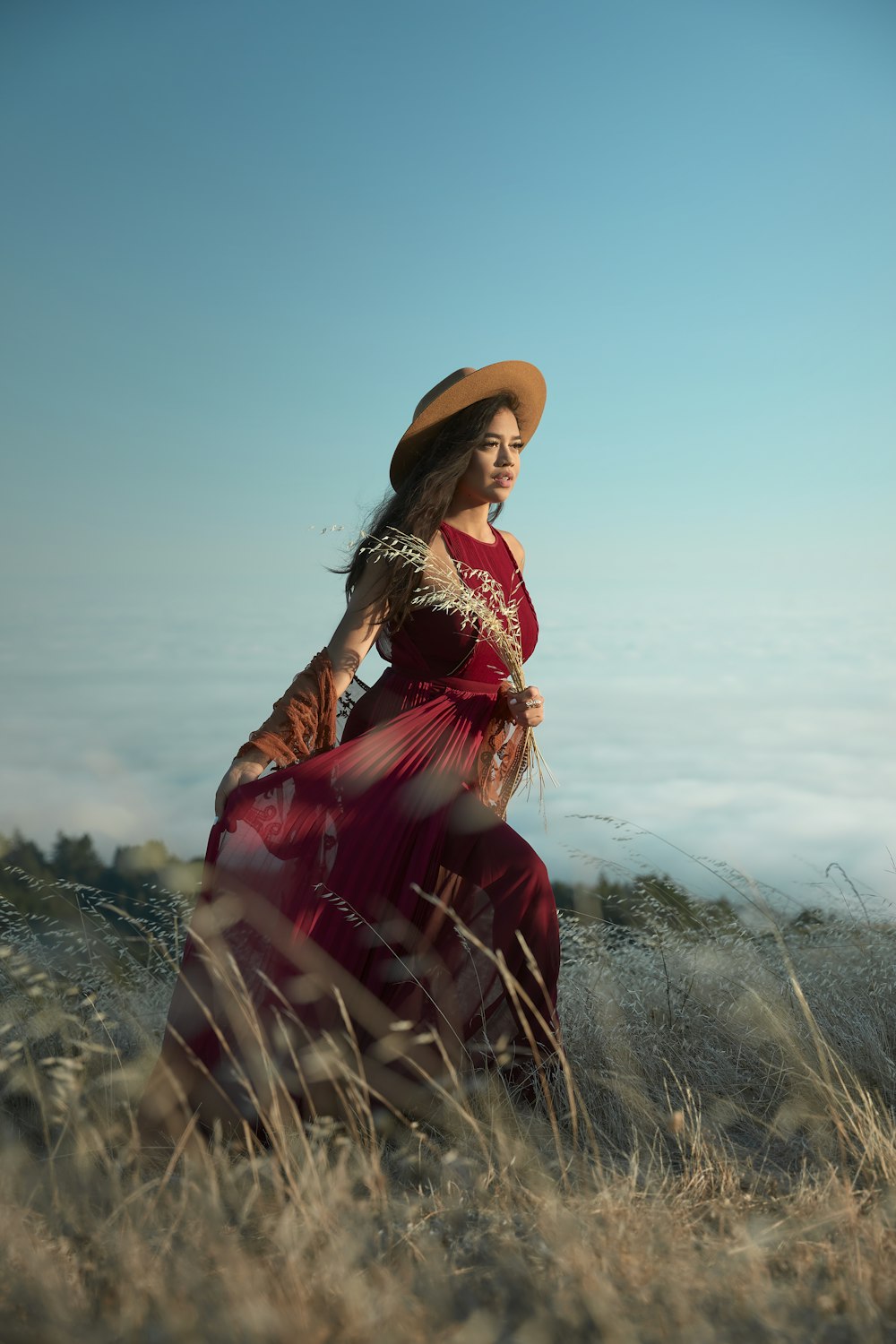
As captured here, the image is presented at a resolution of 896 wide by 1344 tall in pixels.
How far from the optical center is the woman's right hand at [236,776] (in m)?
3.24

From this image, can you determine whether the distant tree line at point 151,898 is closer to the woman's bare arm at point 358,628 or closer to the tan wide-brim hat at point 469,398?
the woman's bare arm at point 358,628

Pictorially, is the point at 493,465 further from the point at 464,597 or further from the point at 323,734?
the point at 323,734

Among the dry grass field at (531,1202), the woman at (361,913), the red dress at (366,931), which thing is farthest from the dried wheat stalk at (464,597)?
the dry grass field at (531,1202)

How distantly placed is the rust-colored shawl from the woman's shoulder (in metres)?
0.65

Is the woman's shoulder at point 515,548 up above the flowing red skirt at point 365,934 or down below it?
above

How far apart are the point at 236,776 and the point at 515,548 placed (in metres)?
1.41

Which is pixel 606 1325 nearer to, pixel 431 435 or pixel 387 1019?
pixel 387 1019

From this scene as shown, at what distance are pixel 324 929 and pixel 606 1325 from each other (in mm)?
1572

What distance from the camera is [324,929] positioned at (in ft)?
10.4

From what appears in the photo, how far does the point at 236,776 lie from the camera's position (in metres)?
3.26

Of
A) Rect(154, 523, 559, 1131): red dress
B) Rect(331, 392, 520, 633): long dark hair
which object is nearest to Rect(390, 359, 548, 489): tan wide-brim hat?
Rect(331, 392, 520, 633): long dark hair

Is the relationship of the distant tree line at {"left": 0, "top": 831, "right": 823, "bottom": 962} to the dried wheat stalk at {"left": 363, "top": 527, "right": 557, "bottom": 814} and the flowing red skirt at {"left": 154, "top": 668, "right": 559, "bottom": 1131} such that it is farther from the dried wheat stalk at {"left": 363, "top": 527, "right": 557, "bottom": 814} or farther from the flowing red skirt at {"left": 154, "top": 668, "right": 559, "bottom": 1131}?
the dried wheat stalk at {"left": 363, "top": 527, "right": 557, "bottom": 814}

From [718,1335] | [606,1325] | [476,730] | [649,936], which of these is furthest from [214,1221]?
[649,936]

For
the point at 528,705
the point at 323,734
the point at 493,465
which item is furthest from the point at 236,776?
the point at 493,465
